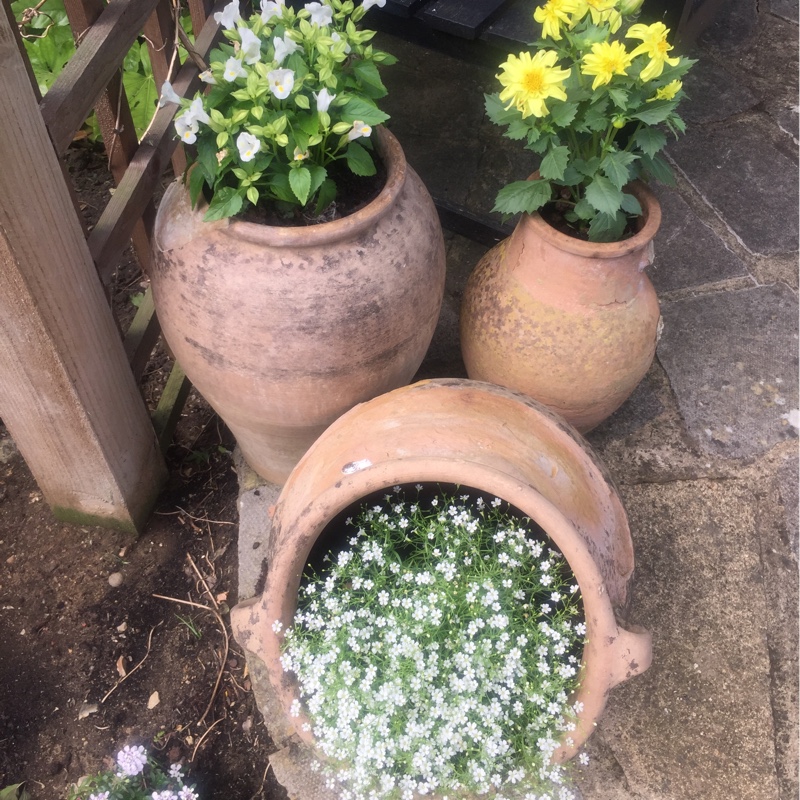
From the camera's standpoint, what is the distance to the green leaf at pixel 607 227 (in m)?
1.71

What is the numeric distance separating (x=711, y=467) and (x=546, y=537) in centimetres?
83

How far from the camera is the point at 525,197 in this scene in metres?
1.73

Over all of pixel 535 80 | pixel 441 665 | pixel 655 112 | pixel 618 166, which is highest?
pixel 535 80

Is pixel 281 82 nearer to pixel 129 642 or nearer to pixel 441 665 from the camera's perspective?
pixel 441 665

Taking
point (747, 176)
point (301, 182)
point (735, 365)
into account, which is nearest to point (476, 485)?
point (301, 182)

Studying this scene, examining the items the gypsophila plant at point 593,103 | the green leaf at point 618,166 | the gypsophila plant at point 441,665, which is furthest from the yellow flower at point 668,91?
the gypsophila plant at point 441,665

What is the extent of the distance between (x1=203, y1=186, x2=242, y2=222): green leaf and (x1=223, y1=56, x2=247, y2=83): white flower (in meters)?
0.20

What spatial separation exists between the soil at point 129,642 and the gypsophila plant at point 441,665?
0.44m

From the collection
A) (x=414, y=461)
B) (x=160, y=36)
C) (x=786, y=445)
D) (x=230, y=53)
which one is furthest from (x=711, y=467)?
(x=160, y=36)

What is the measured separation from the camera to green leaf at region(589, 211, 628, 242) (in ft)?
5.62

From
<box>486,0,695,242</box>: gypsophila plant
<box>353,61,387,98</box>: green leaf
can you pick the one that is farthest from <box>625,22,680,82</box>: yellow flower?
<box>353,61,387,98</box>: green leaf

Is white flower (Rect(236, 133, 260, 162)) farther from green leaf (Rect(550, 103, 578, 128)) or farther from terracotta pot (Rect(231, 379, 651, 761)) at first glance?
green leaf (Rect(550, 103, 578, 128))

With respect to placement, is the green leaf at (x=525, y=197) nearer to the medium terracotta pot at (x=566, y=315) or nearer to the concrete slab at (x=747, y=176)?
the medium terracotta pot at (x=566, y=315)

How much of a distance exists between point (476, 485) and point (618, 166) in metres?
0.77
